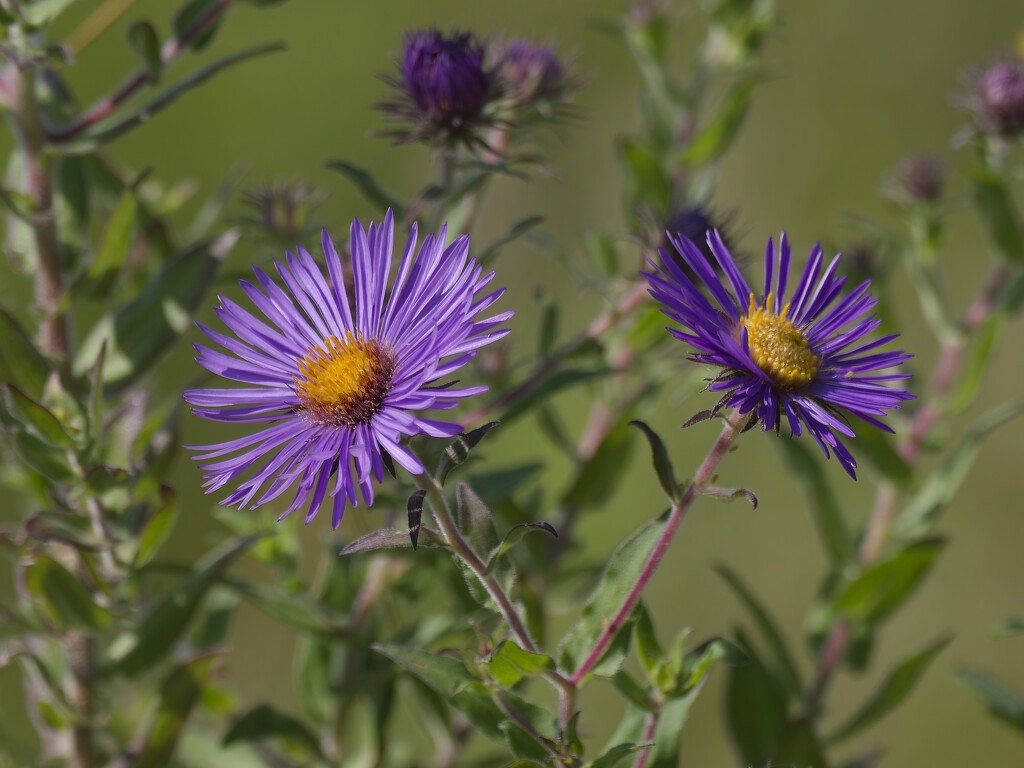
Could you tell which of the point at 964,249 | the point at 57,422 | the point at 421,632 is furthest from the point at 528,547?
the point at 964,249

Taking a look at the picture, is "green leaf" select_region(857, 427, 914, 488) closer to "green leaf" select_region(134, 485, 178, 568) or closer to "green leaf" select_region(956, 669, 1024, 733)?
"green leaf" select_region(956, 669, 1024, 733)

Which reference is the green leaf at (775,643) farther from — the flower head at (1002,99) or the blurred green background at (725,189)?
the blurred green background at (725,189)

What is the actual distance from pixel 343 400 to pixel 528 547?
0.44 meters

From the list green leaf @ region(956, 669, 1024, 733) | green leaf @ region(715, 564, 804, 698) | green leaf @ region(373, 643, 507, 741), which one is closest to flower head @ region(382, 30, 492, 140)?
green leaf @ region(373, 643, 507, 741)

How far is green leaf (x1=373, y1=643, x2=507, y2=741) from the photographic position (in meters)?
0.77

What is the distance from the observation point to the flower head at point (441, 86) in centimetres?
91

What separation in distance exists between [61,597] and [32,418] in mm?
192

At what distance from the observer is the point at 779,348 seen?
30.4 inches

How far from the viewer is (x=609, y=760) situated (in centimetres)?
74

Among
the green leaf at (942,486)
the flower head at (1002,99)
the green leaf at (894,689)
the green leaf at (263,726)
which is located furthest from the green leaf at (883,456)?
the green leaf at (263,726)

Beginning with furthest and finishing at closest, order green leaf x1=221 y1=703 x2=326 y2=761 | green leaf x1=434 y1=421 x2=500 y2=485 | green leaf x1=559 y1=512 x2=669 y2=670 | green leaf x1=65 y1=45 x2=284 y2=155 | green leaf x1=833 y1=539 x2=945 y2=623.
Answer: green leaf x1=833 y1=539 x2=945 y2=623 → green leaf x1=221 y1=703 x2=326 y2=761 → green leaf x1=65 y1=45 x2=284 y2=155 → green leaf x1=559 y1=512 x2=669 y2=670 → green leaf x1=434 y1=421 x2=500 y2=485

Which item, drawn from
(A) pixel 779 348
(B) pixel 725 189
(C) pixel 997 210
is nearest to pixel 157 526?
(A) pixel 779 348

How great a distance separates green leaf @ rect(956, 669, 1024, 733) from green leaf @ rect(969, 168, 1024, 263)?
53 centimetres

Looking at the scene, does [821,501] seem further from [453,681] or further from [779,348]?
[453,681]
